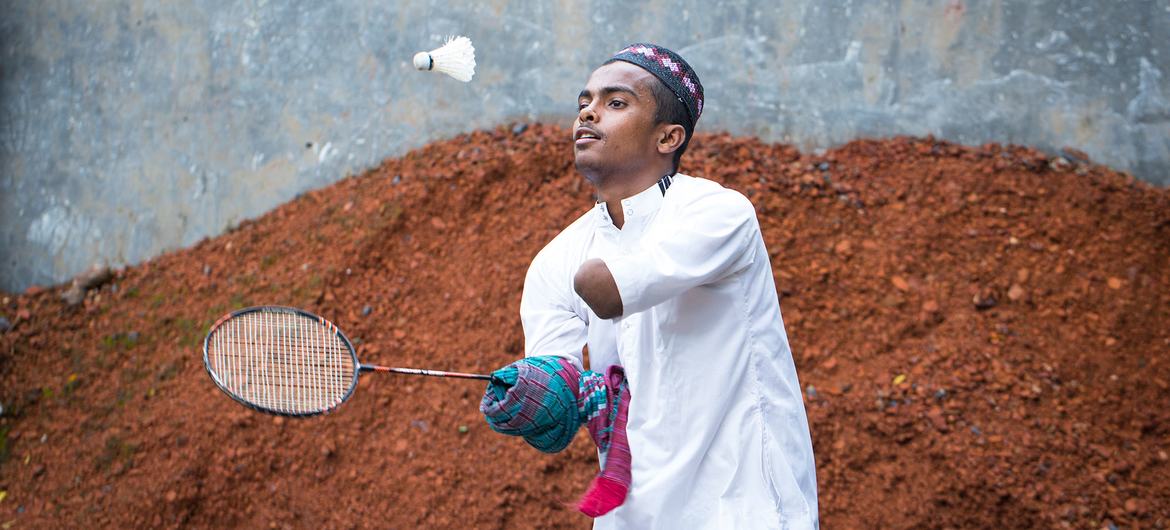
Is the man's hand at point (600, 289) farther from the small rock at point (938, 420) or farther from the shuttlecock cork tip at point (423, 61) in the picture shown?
the small rock at point (938, 420)

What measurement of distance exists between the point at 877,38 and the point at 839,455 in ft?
7.80

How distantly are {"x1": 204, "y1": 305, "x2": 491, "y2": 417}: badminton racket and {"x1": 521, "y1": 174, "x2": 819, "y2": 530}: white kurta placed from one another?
78cm

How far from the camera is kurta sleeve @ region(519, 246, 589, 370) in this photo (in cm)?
289

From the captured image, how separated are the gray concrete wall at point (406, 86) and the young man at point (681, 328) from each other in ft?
9.64

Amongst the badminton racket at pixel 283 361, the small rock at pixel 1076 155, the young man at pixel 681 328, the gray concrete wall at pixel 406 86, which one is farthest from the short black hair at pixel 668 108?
the small rock at pixel 1076 155

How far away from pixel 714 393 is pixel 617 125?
809mm

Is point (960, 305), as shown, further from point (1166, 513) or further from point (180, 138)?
point (180, 138)

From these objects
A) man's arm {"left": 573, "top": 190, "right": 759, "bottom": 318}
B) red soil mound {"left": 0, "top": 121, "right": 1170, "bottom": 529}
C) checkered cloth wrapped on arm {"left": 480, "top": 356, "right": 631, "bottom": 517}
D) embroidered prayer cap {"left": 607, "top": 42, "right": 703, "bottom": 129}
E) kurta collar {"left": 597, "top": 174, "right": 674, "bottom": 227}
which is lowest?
red soil mound {"left": 0, "top": 121, "right": 1170, "bottom": 529}

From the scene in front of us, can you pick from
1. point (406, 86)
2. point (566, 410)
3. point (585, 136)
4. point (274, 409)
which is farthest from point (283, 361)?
point (406, 86)

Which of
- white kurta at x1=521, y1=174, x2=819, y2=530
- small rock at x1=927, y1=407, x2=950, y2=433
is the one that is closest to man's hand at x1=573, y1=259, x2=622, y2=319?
white kurta at x1=521, y1=174, x2=819, y2=530

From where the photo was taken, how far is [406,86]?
6.17 metres

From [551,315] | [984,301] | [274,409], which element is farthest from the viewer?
[984,301]

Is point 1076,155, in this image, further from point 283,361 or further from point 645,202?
point 283,361

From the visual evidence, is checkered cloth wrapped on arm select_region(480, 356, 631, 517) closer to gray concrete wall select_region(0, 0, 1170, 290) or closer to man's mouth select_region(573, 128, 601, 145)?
man's mouth select_region(573, 128, 601, 145)
